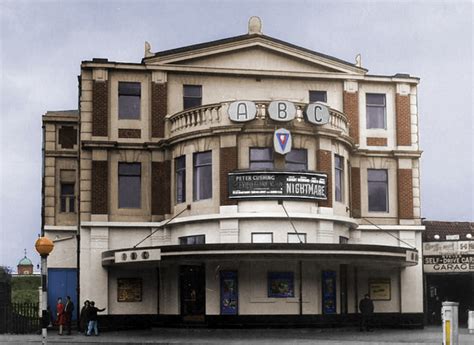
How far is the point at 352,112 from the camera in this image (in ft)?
134

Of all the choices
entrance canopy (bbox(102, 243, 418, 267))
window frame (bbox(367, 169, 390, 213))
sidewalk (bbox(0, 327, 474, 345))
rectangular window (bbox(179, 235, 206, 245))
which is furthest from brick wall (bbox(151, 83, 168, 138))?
window frame (bbox(367, 169, 390, 213))

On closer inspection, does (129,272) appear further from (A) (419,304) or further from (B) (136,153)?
(A) (419,304)

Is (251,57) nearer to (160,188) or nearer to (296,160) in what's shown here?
(296,160)

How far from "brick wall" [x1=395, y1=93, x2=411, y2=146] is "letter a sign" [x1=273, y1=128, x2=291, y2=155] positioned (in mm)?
7536

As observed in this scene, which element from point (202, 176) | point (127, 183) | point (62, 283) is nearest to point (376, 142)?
point (202, 176)

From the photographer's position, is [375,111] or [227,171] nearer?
[227,171]

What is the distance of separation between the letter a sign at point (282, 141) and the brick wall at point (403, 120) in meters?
7.54

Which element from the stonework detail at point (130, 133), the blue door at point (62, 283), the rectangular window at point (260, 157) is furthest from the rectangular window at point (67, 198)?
the rectangular window at point (260, 157)

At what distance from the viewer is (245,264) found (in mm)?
36062

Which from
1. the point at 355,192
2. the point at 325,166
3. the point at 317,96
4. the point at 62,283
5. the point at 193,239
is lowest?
the point at 62,283

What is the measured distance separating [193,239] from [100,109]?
6.99m

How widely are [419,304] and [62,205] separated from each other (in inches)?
713

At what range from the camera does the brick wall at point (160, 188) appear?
127 ft

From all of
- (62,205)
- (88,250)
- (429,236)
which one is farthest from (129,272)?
(429,236)
